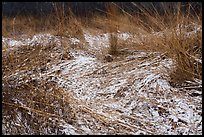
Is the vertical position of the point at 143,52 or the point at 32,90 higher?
the point at 143,52

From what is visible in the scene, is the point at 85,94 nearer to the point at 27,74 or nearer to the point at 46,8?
the point at 27,74

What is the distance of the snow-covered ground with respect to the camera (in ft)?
6.10

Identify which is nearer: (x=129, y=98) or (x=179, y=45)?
(x=129, y=98)

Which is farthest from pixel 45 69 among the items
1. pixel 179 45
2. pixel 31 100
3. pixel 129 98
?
pixel 179 45

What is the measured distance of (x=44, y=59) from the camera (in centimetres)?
288

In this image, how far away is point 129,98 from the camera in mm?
2133

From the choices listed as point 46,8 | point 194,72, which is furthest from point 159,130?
point 46,8

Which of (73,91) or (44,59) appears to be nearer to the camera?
(73,91)

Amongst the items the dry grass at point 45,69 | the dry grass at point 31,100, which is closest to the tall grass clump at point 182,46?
the dry grass at point 45,69

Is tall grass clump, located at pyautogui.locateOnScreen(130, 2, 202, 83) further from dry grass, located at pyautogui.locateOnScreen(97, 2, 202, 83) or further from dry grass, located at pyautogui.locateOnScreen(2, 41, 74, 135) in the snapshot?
dry grass, located at pyautogui.locateOnScreen(2, 41, 74, 135)

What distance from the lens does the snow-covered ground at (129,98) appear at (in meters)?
1.86

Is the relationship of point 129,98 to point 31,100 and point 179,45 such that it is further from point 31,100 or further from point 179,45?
point 31,100

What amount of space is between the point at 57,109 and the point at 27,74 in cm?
63

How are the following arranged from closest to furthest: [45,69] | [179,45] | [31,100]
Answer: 1. [31,100]
2. [179,45]
3. [45,69]
